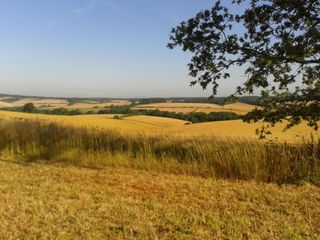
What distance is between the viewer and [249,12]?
8.05 meters

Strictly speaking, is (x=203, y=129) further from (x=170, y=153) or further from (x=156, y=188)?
(x=156, y=188)

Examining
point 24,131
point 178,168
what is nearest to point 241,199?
point 178,168

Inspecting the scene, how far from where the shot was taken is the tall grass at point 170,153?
888 cm

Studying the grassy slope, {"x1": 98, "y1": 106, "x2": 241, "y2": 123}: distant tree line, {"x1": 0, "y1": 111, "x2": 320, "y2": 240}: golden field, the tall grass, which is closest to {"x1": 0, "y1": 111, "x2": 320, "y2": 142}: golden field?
the tall grass

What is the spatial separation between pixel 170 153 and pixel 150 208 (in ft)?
16.2

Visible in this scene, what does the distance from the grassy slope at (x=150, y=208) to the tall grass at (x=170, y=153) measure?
2.47 ft

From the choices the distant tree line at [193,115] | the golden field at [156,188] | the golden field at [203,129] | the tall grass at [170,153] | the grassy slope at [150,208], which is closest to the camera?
the grassy slope at [150,208]

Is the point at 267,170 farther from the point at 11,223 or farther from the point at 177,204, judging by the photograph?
the point at 11,223

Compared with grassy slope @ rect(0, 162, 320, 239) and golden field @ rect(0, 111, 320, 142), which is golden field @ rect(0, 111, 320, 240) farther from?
golden field @ rect(0, 111, 320, 142)

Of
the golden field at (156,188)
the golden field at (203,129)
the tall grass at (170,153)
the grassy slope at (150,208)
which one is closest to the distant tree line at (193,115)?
the golden field at (203,129)

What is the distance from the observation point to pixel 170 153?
36.7 ft

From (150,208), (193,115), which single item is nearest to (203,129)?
(193,115)

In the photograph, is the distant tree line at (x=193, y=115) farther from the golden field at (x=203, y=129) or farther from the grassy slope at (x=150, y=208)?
the grassy slope at (x=150, y=208)

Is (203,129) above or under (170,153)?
under
